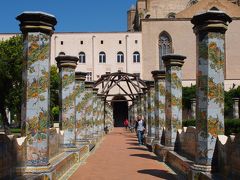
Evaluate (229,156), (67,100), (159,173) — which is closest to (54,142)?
(67,100)

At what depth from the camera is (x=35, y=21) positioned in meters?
9.75

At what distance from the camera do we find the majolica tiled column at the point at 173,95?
14469 mm

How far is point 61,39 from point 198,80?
55.4 m

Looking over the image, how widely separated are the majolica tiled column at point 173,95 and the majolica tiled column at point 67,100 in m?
3.32

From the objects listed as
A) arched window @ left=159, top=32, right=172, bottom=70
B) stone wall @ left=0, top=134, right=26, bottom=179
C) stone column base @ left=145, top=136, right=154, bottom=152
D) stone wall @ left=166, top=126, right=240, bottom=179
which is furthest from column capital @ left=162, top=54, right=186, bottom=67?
arched window @ left=159, top=32, right=172, bottom=70

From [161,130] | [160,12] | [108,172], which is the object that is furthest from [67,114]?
[160,12]

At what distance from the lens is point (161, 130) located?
18688 millimetres

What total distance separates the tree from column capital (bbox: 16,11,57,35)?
27064 millimetres

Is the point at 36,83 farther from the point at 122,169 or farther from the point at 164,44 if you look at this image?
the point at 164,44

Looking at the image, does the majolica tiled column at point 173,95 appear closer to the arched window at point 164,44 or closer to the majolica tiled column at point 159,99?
the majolica tiled column at point 159,99

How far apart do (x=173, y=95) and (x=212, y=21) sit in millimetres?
5596

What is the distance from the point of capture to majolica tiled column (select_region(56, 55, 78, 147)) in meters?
15.3

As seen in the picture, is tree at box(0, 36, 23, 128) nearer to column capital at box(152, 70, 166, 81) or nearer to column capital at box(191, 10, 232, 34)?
column capital at box(152, 70, 166, 81)

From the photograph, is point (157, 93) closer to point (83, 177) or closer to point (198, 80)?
point (83, 177)
